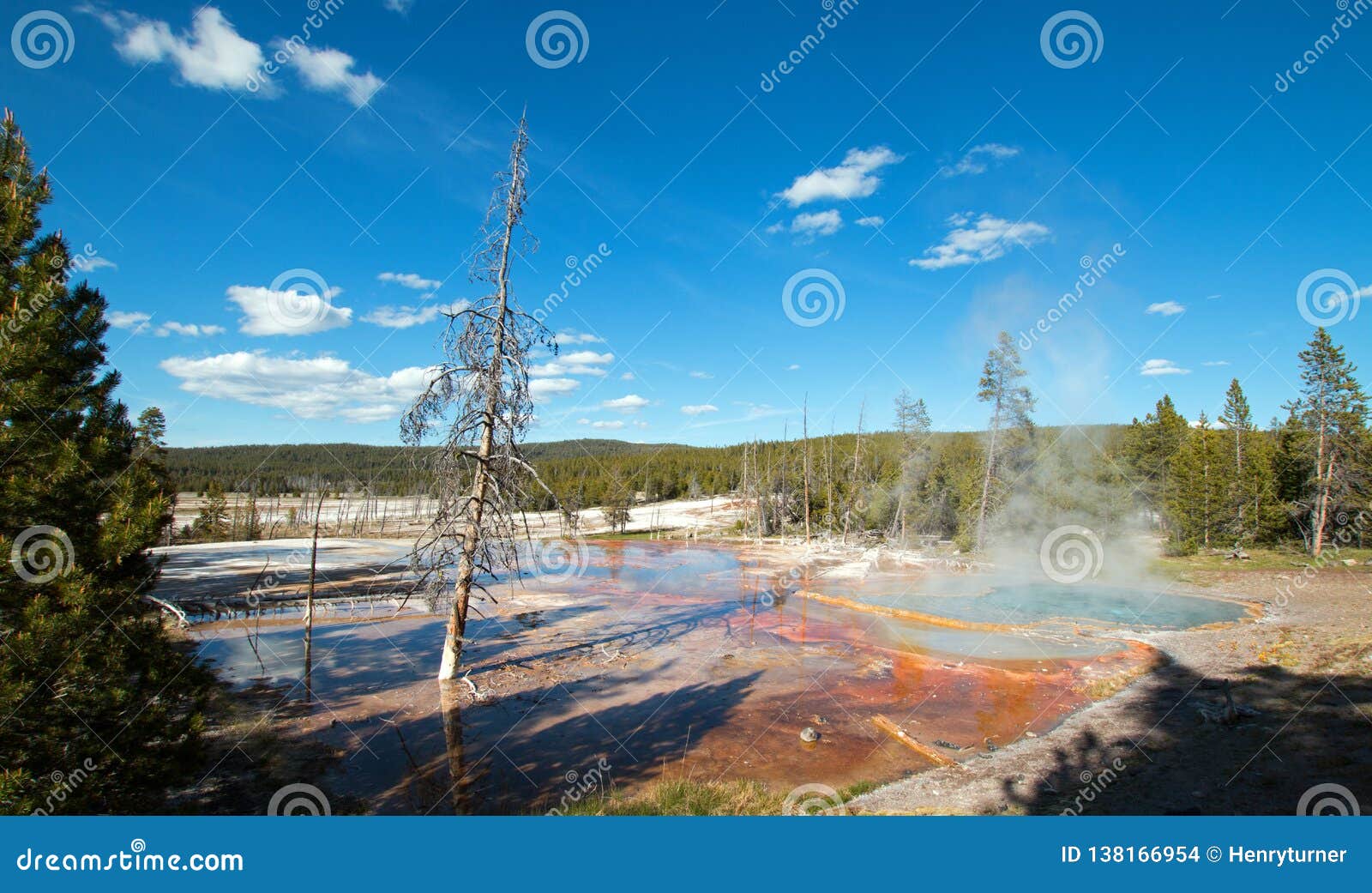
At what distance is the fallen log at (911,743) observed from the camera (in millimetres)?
11148

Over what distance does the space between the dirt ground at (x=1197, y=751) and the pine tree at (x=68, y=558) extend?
9.87 m

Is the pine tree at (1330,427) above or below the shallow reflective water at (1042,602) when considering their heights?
above

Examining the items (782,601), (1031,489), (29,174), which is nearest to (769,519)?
(1031,489)

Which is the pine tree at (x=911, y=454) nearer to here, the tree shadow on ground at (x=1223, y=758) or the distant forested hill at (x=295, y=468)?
the tree shadow on ground at (x=1223, y=758)

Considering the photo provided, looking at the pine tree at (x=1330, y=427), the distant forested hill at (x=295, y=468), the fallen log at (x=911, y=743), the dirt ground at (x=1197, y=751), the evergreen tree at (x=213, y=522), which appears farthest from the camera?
the distant forested hill at (x=295, y=468)

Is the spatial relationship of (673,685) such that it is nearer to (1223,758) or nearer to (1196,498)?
(1223,758)

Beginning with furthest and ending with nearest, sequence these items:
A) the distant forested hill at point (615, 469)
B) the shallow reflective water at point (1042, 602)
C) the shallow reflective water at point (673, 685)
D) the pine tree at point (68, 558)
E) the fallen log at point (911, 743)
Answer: the distant forested hill at point (615, 469), the shallow reflective water at point (1042, 602), the fallen log at point (911, 743), the shallow reflective water at point (673, 685), the pine tree at point (68, 558)

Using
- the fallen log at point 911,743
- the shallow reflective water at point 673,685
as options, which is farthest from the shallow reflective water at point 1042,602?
the fallen log at point 911,743

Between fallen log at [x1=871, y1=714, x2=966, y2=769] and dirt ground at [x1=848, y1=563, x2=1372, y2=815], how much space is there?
15.7 inches

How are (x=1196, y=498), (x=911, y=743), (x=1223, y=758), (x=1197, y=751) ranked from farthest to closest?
(x=1196, y=498) → (x=911, y=743) → (x=1197, y=751) → (x=1223, y=758)

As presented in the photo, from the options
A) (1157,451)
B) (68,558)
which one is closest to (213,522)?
(68,558)

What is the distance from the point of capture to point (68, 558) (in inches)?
264

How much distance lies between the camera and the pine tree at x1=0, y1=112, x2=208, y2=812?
6.20 m

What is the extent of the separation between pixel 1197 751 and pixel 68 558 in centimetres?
1779
